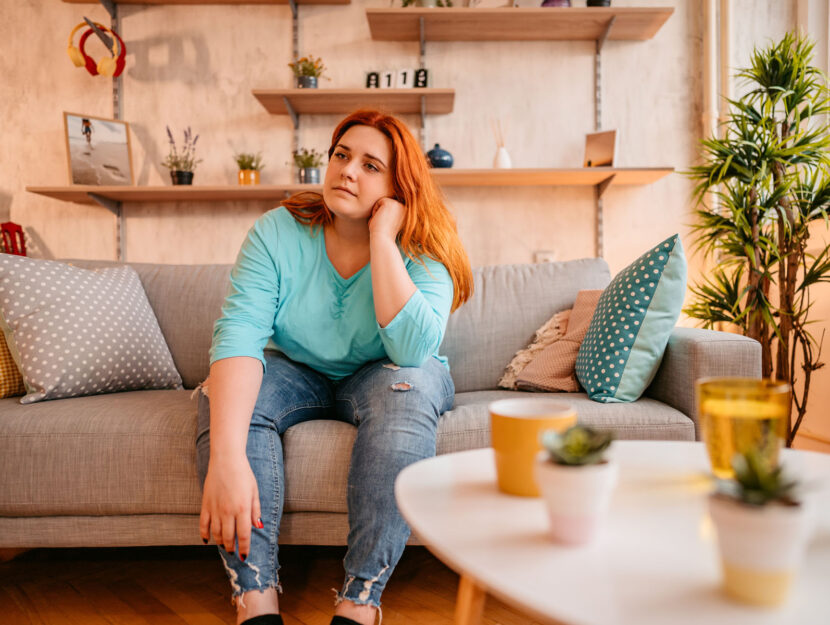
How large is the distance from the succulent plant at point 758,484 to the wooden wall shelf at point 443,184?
7.35 ft

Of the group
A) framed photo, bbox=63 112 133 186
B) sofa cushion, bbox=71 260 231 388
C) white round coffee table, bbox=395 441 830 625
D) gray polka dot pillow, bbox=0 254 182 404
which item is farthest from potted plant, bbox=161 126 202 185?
white round coffee table, bbox=395 441 830 625

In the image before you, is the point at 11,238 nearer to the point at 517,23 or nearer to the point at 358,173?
the point at 358,173

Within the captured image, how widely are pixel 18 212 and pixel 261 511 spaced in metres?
2.60

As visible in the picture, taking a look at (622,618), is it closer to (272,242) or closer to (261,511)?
(261,511)

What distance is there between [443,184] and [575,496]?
242 cm

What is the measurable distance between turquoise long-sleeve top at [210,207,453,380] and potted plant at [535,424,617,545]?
718 mm

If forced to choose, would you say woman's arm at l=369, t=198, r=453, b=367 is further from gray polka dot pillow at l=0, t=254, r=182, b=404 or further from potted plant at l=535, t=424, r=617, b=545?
gray polka dot pillow at l=0, t=254, r=182, b=404

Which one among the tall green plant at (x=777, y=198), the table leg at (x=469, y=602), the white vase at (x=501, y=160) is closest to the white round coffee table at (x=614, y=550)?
the table leg at (x=469, y=602)

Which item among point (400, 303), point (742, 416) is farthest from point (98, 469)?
point (742, 416)

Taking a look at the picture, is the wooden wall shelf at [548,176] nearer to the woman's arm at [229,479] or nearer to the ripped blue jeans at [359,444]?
the ripped blue jeans at [359,444]

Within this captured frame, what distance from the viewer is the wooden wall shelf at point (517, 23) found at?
251 centimetres

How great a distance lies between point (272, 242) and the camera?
1.28 meters

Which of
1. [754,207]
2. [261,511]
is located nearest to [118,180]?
[261,511]

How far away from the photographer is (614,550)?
1.50 feet
